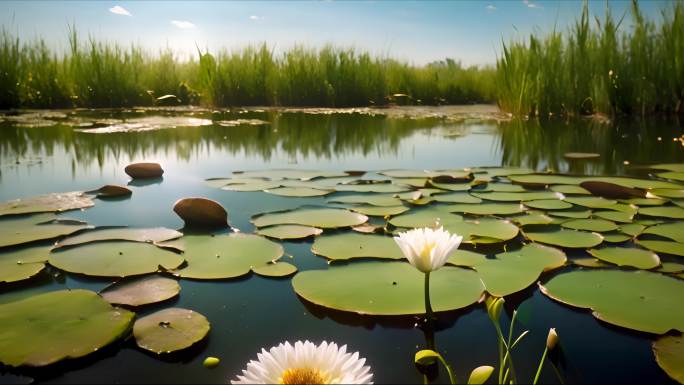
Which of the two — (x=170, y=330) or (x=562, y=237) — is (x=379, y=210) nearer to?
(x=562, y=237)

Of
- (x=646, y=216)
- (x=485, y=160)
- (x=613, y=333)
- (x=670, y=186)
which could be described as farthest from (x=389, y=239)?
Answer: (x=485, y=160)

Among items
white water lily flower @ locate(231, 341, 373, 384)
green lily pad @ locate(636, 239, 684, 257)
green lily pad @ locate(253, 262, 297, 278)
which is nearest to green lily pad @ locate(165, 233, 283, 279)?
green lily pad @ locate(253, 262, 297, 278)

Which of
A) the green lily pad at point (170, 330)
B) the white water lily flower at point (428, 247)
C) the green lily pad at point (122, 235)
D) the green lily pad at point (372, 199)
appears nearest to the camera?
the white water lily flower at point (428, 247)

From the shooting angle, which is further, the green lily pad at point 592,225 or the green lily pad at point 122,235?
the green lily pad at point 592,225

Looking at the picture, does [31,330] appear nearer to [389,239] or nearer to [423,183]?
[389,239]

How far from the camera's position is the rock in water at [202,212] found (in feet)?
6.45

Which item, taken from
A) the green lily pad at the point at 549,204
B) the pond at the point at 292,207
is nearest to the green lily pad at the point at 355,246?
the pond at the point at 292,207

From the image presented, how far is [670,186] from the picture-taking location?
104 inches

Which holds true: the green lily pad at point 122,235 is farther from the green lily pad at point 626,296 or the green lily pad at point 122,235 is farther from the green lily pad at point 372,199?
the green lily pad at point 626,296

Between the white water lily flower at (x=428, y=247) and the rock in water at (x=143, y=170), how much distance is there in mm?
2470

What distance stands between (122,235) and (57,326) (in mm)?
716

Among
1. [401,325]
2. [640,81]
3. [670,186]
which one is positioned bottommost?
[401,325]

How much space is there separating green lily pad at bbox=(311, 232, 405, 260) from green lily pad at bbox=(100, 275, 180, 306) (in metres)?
0.51

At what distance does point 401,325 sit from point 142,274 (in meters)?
0.80
